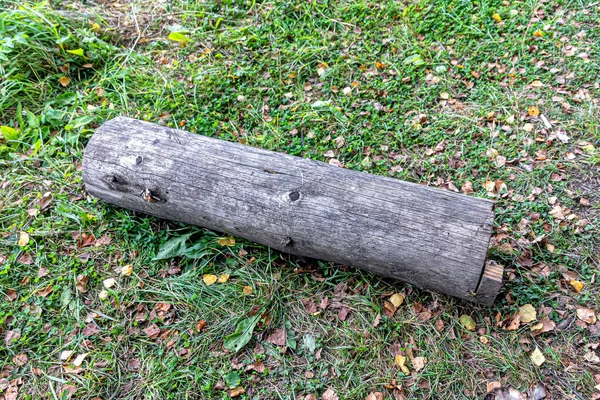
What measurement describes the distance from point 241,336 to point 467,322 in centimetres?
155

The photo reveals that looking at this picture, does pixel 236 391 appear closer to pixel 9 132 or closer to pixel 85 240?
pixel 85 240

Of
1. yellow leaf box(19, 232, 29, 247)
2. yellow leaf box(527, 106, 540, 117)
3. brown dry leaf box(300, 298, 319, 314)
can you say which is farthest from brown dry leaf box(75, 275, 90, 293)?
yellow leaf box(527, 106, 540, 117)

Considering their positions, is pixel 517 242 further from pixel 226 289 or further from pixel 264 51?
pixel 264 51

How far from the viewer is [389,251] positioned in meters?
2.67

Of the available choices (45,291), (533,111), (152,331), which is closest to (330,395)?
(152,331)

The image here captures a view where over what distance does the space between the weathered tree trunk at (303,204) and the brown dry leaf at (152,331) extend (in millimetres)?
800

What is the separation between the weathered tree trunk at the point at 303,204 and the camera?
2.62m

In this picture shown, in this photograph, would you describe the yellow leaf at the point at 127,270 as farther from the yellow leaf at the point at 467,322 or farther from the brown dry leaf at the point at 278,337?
the yellow leaf at the point at 467,322

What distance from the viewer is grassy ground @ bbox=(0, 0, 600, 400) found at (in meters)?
2.79

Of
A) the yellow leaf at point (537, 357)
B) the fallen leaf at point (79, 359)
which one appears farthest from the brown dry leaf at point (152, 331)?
the yellow leaf at point (537, 357)

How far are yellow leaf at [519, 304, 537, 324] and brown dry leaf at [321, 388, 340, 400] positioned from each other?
1.37 meters

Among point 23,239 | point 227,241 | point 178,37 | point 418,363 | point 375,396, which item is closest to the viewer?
point 375,396

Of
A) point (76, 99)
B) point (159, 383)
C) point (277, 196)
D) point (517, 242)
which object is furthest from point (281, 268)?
point (76, 99)

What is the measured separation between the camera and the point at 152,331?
2.97 m
